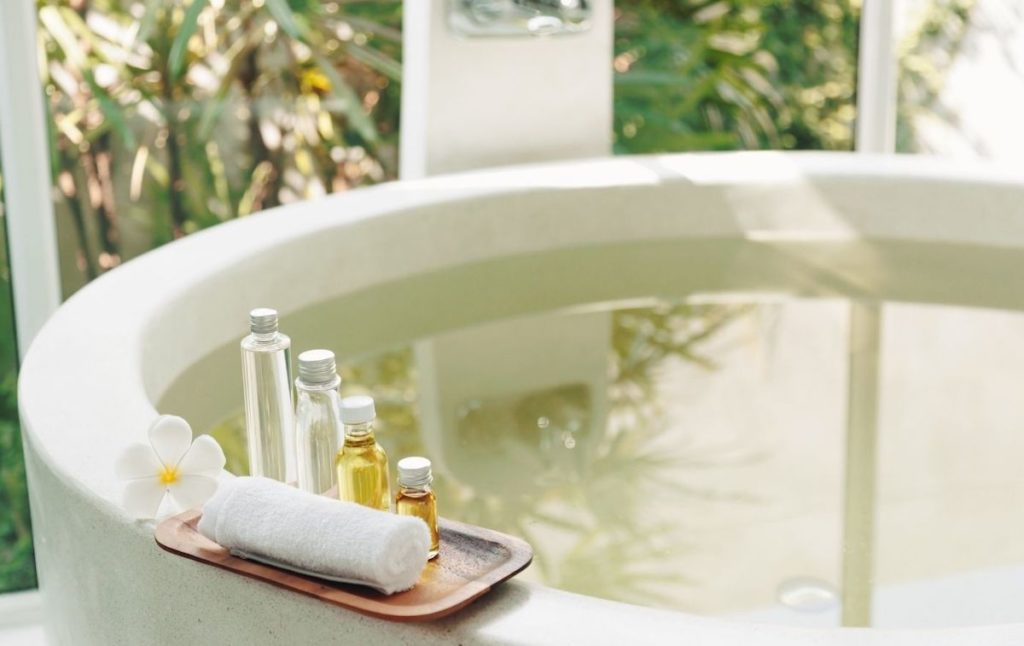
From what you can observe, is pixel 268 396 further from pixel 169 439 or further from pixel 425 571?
pixel 425 571

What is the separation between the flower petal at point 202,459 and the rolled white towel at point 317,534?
76 mm

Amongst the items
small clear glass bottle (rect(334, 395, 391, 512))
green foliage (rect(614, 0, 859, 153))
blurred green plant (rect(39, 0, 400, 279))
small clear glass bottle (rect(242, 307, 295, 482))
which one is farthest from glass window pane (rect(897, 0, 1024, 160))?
small clear glass bottle (rect(334, 395, 391, 512))

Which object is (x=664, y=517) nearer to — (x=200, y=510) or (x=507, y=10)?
(x=200, y=510)

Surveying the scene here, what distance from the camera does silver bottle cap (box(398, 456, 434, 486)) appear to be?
4.24ft

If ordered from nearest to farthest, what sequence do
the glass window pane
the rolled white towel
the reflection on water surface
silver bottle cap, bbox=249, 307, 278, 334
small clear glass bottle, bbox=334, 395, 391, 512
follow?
the rolled white towel < small clear glass bottle, bbox=334, 395, 391, 512 < silver bottle cap, bbox=249, 307, 278, 334 < the reflection on water surface < the glass window pane

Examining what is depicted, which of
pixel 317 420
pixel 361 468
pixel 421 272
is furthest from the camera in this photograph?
pixel 421 272

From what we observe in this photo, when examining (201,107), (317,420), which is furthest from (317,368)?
(201,107)

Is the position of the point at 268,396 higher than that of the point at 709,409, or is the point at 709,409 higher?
the point at 268,396

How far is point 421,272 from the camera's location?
8.82ft

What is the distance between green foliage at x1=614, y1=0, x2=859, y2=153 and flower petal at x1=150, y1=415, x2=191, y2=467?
3.27 metres

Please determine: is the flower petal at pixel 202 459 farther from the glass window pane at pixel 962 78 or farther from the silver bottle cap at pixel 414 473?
the glass window pane at pixel 962 78

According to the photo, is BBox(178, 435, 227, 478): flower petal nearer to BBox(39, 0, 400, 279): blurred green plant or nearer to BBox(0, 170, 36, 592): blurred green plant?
BBox(0, 170, 36, 592): blurred green plant

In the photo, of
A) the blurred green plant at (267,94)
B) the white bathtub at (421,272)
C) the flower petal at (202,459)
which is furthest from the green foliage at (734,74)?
the flower petal at (202,459)

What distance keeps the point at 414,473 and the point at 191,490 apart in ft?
0.85
